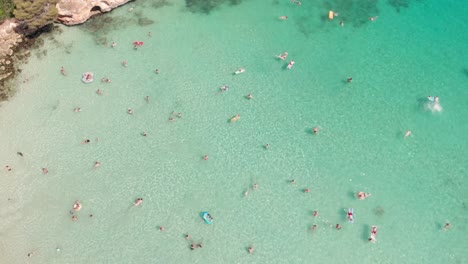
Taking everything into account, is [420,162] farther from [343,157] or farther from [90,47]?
[90,47]

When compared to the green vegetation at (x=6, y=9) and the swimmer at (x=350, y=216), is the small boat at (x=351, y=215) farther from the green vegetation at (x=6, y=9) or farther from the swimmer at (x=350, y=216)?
the green vegetation at (x=6, y=9)

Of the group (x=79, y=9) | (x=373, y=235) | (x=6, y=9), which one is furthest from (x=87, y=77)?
(x=373, y=235)

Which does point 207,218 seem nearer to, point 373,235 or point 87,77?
point 373,235

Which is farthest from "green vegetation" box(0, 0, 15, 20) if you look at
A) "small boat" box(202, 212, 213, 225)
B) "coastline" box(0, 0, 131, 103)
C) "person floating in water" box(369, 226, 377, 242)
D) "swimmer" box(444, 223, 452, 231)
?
"swimmer" box(444, 223, 452, 231)

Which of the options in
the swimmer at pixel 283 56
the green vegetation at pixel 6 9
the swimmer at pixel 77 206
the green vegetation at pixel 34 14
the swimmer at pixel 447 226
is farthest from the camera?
the swimmer at pixel 283 56

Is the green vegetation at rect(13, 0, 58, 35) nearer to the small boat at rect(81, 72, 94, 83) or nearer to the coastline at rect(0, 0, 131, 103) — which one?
the coastline at rect(0, 0, 131, 103)

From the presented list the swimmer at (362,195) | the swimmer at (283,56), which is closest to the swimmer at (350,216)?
the swimmer at (362,195)

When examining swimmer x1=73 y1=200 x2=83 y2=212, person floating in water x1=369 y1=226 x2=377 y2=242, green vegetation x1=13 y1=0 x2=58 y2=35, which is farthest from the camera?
green vegetation x1=13 y1=0 x2=58 y2=35
